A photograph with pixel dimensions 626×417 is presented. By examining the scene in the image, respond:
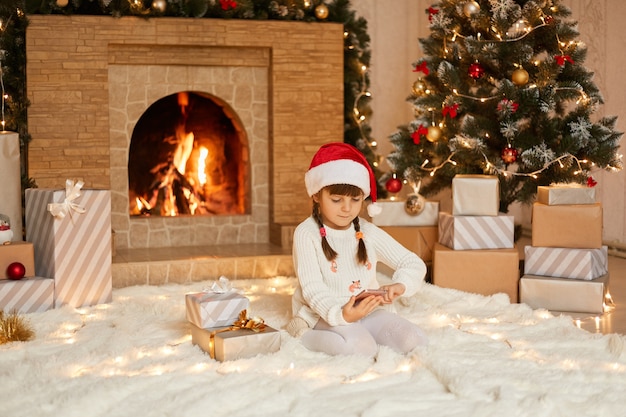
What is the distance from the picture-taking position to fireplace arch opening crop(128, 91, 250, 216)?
5320 millimetres

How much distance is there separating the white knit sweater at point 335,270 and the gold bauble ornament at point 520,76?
160cm

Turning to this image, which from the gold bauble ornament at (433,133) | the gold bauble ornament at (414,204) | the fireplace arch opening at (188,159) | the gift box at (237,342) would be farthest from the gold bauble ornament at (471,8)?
the gift box at (237,342)

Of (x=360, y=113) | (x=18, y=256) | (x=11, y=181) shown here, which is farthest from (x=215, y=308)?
(x=360, y=113)

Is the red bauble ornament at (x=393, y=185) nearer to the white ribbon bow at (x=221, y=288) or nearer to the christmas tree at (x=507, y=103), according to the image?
the christmas tree at (x=507, y=103)

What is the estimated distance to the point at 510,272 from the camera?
3990mm

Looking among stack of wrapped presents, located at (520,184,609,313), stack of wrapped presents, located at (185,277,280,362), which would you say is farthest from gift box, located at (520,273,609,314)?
stack of wrapped presents, located at (185,277,280,362)

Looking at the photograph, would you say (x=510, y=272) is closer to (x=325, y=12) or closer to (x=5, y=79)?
(x=325, y=12)

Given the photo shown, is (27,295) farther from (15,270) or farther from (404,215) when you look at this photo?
(404,215)

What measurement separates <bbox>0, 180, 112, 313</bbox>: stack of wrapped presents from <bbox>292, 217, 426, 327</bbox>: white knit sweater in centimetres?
117

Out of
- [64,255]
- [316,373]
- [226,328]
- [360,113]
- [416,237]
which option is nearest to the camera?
[316,373]

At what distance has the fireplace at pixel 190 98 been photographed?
476cm

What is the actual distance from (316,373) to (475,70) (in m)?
2.48

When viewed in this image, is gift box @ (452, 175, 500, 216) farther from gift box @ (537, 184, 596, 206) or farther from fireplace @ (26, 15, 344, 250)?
fireplace @ (26, 15, 344, 250)

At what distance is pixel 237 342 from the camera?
111 inches
